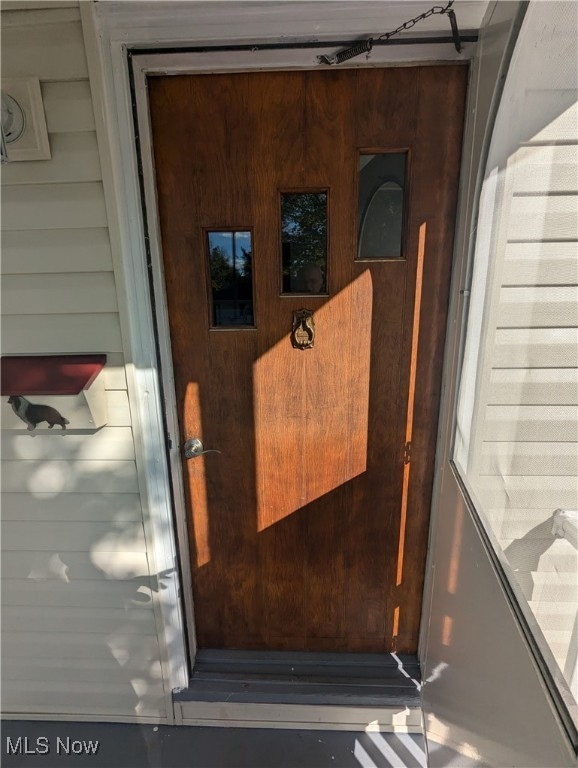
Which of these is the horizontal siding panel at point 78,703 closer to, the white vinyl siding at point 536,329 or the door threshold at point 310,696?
the door threshold at point 310,696

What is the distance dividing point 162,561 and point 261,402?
2.16ft

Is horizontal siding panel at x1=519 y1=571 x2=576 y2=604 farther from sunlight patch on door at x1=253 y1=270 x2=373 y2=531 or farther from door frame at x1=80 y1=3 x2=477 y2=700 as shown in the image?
door frame at x1=80 y1=3 x2=477 y2=700

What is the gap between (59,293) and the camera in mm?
1275

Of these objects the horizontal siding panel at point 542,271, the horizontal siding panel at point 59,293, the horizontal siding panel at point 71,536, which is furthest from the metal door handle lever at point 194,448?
the horizontal siding panel at point 542,271

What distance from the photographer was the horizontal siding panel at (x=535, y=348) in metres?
0.71

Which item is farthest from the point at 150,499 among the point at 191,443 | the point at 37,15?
the point at 37,15

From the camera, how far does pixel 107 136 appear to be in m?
1.15

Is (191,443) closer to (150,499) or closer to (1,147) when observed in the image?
(150,499)

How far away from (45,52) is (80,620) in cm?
177

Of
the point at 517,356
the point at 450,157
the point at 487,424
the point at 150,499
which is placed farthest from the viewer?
the point at 150,499

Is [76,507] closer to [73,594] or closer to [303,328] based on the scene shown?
[73,594]

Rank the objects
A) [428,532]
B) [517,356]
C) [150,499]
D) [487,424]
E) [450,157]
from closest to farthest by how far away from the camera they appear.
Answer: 1. [517,356]
2. [487,424]
3. [450,157]
4. [150,499]
5. [428,532]

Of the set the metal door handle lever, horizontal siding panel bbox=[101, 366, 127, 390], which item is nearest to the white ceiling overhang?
horizontal siding panel bbox=[101, 366, 127, 390]

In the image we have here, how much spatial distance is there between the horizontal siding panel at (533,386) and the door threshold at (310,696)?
1.26m
